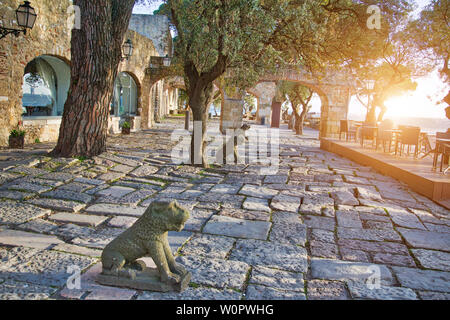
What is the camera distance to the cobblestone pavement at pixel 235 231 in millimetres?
2682

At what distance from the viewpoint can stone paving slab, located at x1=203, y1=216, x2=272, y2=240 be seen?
3.83 meters

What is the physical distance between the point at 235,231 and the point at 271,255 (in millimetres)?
675

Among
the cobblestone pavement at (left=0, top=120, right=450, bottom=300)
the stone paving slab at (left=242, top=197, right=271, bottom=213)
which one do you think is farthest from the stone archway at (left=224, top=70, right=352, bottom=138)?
the stone paving slab at (left=242, top=197, right=271, bottom=213)

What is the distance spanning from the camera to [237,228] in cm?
402

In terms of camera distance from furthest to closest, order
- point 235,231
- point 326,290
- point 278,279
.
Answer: point 235,231 < point 278,279 < point 326,290

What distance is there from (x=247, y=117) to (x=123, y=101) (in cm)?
2176

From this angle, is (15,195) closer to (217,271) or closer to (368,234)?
(217,271)

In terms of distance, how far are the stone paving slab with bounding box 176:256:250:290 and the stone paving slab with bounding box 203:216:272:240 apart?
0.72 m

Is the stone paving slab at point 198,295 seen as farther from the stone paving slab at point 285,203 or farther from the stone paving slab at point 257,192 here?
the stone paving slab at point 257,192

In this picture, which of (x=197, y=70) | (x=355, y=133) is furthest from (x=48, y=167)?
(x=355, y=133)

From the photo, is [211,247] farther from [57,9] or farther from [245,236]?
[57,9]

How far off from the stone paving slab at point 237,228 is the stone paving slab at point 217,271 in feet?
2.37

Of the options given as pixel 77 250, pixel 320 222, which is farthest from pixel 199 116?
pixel 77 250

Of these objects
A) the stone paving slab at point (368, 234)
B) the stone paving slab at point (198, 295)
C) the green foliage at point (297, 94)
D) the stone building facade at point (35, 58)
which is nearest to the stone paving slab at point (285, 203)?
the stone paving slab at point (368, 234)
